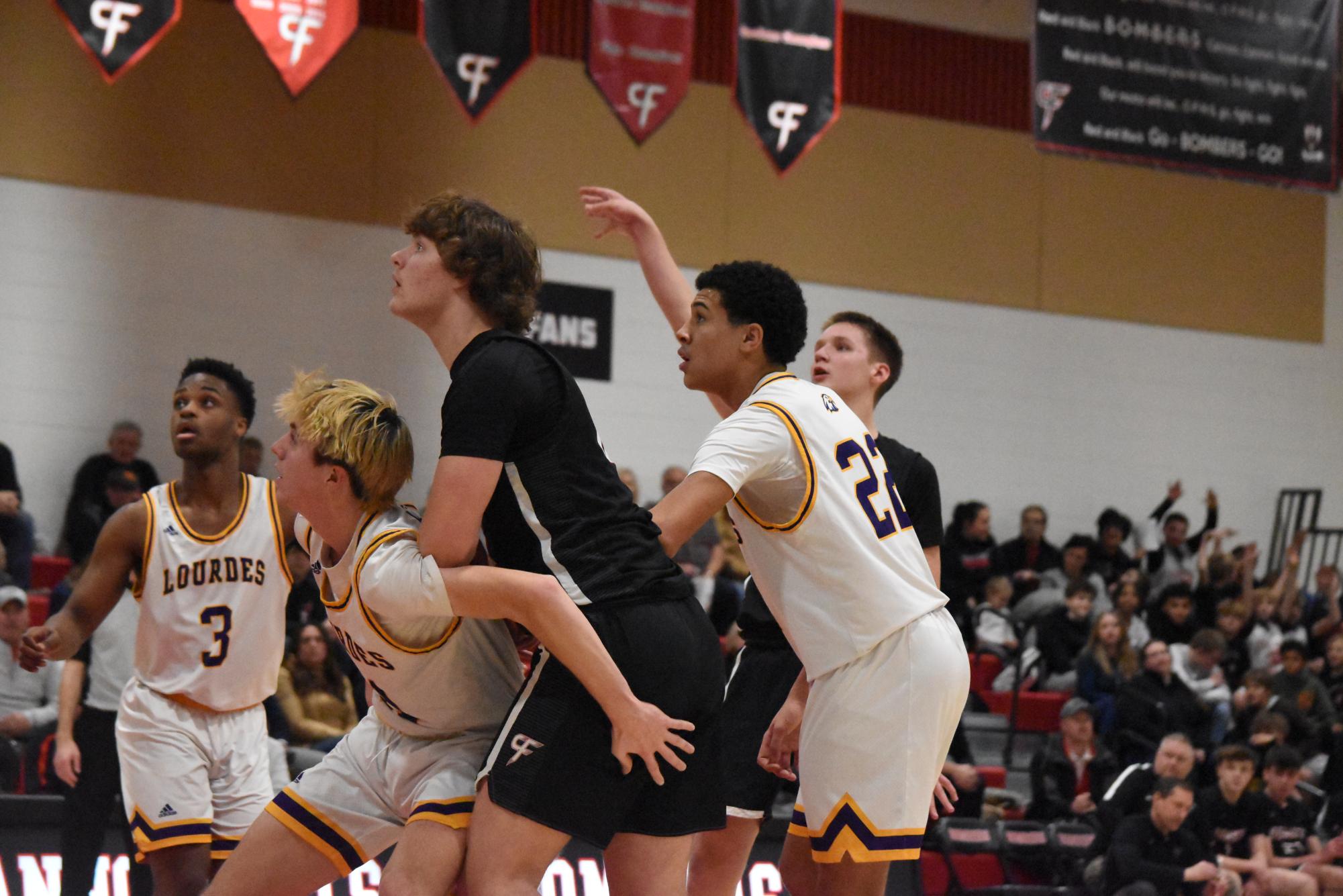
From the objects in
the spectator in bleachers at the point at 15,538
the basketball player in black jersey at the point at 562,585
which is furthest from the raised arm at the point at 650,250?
the spectator in bleachers at the point at 15,538

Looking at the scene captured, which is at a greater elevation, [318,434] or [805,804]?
[318,434]

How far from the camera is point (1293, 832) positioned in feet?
32.5

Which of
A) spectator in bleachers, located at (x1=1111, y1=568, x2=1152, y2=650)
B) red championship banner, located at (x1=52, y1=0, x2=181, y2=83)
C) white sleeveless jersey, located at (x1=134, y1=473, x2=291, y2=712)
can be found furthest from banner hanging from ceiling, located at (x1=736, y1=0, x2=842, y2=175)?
white sleeveless jersey, located at (x1=134, y1=473, x2=291, y2=712)

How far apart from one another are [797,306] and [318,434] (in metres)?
1.22

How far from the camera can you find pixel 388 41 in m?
13.7

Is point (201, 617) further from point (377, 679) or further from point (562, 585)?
point (562, 585)

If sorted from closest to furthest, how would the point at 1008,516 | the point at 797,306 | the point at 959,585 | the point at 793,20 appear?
the point at 797,306, the point at 793,20, the point at 959,585, the point at 1008,516

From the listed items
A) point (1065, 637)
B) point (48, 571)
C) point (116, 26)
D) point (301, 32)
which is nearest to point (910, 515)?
point (116, 26)

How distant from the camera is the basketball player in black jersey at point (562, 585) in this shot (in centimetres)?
307

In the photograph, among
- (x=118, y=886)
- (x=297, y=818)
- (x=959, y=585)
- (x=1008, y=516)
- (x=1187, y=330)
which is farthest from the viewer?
(x=1187, y=330)

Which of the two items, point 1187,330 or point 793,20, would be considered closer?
point 793,20

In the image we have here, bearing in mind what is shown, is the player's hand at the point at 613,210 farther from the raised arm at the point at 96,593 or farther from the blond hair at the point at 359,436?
the raised arm at the point at 96,593

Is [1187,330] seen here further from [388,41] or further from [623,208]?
[623,208]

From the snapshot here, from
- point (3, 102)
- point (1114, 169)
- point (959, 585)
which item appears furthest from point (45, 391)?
point (1114, 169)
